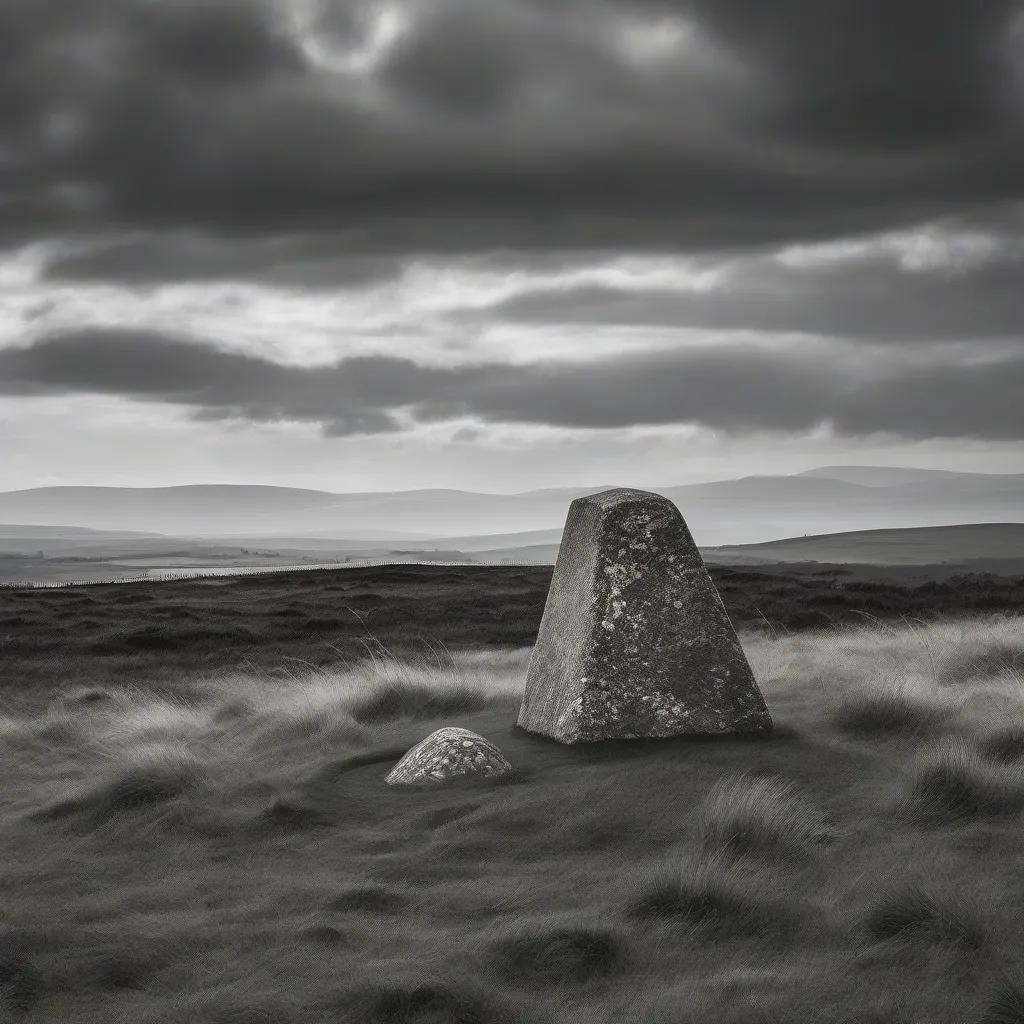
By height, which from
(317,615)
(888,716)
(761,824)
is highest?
(888,716)

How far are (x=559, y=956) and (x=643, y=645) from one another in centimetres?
379

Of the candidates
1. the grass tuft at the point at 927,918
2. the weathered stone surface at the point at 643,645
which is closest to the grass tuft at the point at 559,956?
the grass tuft at the point at 927,918

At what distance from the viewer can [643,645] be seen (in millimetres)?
8055

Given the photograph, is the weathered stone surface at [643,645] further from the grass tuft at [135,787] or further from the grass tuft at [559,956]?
the grass tuft at [559,956]

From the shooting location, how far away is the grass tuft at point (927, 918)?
435 cm

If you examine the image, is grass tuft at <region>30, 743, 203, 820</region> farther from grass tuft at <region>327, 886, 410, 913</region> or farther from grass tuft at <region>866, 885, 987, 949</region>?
grass tuft at <region>866, 885, 987, 949</region>

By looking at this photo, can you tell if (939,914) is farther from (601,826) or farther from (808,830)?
(601,826)

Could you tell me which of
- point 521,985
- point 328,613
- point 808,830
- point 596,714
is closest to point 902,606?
point 328,613

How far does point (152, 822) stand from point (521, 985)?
148 inches

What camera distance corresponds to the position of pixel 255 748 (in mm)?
9539


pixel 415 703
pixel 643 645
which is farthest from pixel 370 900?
pixel 415 703

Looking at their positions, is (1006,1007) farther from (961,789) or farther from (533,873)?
(961,789)

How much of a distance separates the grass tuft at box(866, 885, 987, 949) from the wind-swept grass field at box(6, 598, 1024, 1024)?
1cm

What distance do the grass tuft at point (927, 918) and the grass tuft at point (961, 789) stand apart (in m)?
1.59
